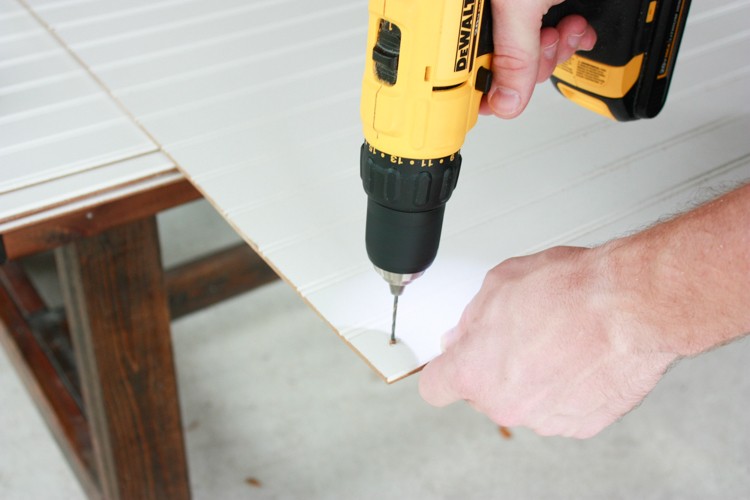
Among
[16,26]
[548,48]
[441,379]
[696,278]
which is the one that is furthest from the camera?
[16,26]

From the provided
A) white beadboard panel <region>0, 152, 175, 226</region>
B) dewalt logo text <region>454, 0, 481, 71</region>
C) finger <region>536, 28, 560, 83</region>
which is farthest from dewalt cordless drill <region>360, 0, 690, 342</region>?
white beadboard panel <region>0, 152, 175, 226</region>

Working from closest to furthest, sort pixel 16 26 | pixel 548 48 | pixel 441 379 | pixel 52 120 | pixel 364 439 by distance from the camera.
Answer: pixel 441 379
pixel 548 48
pixel 52 120
pixel 16 26
pixel 364 439

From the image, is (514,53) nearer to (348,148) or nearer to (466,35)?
(466,35)

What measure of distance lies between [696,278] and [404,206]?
24 cm

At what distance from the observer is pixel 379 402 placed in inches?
69.9

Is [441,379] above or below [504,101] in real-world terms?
below

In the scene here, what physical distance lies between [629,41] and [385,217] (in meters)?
0.40

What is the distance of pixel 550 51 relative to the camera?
86 centimetres

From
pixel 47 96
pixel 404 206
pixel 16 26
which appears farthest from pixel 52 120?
pixel 404 206

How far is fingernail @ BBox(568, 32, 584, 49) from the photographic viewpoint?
34.8 inches

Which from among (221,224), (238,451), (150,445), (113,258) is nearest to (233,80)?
(113,258)

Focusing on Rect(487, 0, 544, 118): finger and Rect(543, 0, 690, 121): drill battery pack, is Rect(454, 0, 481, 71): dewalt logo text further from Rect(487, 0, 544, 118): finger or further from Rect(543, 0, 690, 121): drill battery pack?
Rect(543, 0, 690, 121): drill battery pack

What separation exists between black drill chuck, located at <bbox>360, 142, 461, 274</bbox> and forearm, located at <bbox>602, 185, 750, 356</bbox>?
169mm

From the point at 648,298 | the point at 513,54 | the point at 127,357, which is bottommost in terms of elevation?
the point at 127,357
